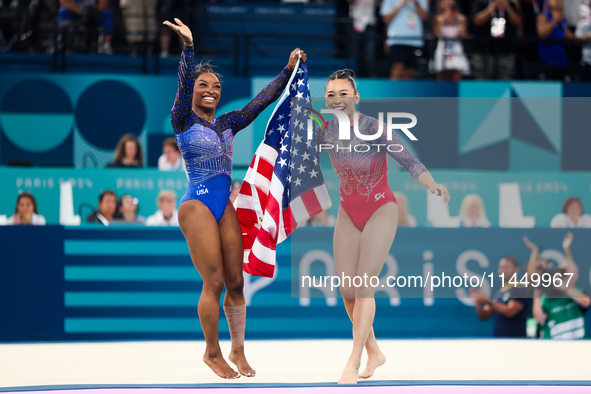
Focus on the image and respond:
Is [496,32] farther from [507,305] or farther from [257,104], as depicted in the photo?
[257,104]

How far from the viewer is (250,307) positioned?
663cm

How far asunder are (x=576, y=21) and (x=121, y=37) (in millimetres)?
6537

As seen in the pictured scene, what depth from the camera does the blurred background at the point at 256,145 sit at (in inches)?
256

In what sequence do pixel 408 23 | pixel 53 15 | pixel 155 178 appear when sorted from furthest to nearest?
pixel 53 15
pixel 408 23
pixel 155 178

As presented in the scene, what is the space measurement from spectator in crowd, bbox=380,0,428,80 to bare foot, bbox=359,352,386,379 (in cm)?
483

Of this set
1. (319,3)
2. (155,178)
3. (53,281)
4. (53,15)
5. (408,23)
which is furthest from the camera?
(319,3)

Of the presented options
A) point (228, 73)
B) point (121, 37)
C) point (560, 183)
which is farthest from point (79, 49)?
point (560, 183)

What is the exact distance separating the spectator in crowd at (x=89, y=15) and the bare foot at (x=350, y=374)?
20.7 ft

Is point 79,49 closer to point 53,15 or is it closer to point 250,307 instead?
point 53,15

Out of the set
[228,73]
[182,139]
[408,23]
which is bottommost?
[182,139]

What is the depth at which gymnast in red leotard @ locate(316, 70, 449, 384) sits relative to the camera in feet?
14.5

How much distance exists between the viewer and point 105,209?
6.96 metres

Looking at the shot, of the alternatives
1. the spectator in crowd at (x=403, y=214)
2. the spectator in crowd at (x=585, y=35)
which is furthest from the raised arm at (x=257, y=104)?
the spectator in crowd at (x=585, y=35)

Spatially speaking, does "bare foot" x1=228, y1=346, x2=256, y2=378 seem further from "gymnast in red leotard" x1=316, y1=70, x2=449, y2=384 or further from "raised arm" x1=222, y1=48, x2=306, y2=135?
"raised arm" x1=222, y1=48, x2=306, y2=135
